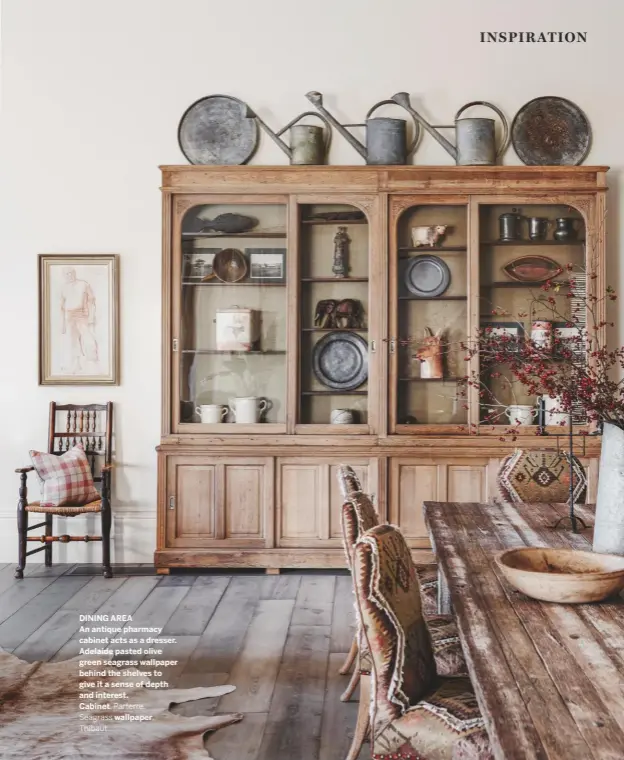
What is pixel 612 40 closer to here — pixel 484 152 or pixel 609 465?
pixel 484 152

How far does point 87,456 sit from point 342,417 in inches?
62.7

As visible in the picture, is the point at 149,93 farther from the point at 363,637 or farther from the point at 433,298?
the point at 363,637

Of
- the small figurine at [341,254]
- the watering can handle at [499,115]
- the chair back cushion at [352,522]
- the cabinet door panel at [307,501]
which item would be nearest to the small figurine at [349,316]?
the small figurine at [341,254]

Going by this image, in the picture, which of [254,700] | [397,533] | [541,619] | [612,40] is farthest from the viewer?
[612,40]

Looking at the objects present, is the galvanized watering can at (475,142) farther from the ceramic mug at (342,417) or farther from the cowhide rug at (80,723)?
the cowhide rug at (80,723)

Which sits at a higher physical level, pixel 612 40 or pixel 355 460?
pixel 612 40

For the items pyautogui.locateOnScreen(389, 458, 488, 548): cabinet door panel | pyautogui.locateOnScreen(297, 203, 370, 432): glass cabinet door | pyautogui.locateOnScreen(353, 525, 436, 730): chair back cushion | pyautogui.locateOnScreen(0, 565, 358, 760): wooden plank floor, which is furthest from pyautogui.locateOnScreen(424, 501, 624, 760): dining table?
pyautogui.locateOnScreen(297, 203, 370, 432): glass cabinet door

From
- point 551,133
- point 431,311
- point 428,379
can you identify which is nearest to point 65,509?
point 428,379

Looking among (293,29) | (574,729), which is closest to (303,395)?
(293,29)

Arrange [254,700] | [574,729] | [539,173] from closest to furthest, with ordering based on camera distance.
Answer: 1. [574,729]
2. [254,700]
3. [539,173]

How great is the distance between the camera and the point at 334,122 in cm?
470

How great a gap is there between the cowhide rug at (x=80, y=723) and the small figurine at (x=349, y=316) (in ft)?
7.57

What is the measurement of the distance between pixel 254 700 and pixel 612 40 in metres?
4.31

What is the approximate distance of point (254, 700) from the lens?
2838mm
